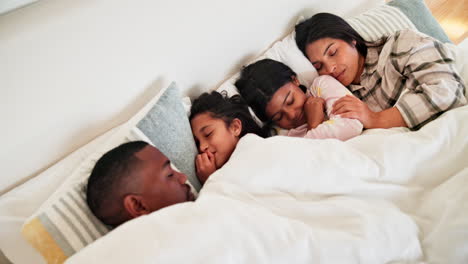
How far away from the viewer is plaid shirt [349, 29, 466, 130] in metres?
1.18

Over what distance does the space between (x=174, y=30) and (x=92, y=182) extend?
559 mm

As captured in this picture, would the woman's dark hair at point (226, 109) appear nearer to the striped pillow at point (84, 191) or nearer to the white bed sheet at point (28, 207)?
the striped pillow at point (84, 191)

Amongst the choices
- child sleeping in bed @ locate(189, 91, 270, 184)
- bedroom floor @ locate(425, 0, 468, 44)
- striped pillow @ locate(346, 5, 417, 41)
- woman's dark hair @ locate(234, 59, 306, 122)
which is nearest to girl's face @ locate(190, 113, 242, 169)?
child sleeping in bed @ locate(189, 91, 270, 184)

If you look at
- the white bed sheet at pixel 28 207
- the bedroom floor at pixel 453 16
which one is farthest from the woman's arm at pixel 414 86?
Result: the bedroom floor at pixel 453 16

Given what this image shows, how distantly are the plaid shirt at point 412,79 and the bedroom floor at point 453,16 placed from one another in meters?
1.25

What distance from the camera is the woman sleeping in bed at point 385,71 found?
3.92 feet

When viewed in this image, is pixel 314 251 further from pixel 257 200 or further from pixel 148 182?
pixel 148 182

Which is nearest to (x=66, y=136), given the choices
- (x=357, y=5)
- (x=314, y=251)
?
(x=314, y=251)

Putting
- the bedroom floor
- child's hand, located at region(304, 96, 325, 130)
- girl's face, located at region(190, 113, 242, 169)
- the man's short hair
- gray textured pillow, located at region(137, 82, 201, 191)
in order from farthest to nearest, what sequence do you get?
1. the bedroom floor
2. child's hand, located at region(304, 96, 325, 130)
3. girl's face, located at region(190, 113, 242, 169)
4. gray textured pillow, located at region(137, 82, 201, 191)
5. the man's short hair

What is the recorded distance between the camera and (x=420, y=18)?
1695 millimetres

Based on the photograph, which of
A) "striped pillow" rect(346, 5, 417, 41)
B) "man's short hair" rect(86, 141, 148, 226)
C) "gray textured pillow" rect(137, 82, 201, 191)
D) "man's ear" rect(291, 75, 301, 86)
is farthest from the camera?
"striped pillow" rect(346, 5, 417, 41)

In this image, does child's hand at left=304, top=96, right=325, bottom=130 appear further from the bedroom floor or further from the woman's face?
the bedroom floor

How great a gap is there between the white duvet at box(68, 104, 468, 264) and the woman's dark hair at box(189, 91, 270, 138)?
0.19 metres

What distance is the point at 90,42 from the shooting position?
94 centimetres
